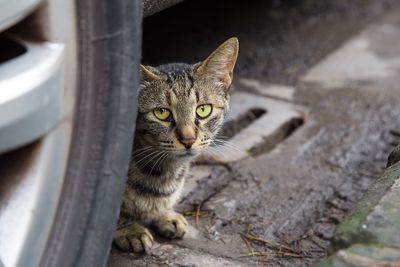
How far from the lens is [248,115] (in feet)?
12.8

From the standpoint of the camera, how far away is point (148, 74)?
277cm

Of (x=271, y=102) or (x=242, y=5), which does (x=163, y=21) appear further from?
(x=271, y=102)

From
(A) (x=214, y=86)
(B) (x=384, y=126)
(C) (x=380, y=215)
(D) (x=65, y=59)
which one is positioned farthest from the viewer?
(B) (x=384, y=126)

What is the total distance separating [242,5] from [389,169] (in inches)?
112

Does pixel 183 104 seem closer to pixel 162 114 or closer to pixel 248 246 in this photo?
pixel 162 114

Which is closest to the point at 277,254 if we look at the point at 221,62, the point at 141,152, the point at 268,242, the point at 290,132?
the point at 268,242

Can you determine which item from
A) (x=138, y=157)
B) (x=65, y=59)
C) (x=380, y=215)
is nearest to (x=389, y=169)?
(x=380, y=215)

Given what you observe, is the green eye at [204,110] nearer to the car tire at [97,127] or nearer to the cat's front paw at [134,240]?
the cat's front paw at [134,240]

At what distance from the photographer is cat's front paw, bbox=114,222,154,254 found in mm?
2674

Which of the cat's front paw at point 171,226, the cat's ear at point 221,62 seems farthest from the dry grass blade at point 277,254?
the cat's ear at point 221,62

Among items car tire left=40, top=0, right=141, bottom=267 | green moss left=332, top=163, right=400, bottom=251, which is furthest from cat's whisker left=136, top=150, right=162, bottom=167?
green moss left=332, top=163, right=400, bottom=251

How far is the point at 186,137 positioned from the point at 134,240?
1.36ft

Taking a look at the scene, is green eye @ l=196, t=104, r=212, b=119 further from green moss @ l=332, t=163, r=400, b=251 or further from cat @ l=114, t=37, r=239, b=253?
green moss @ l=332, t=163, r=400, b=251

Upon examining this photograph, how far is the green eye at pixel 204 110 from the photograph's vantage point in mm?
2814
